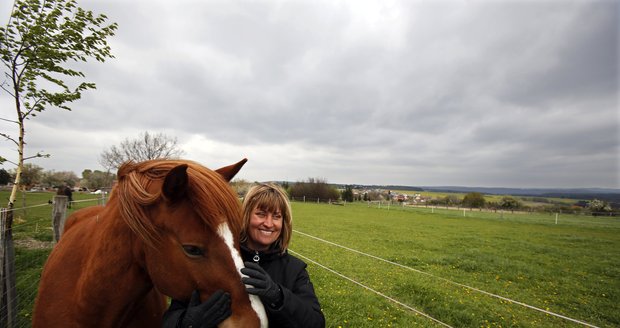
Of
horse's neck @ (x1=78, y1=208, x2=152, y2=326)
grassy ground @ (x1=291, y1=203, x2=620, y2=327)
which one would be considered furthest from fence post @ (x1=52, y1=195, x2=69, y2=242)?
grassy ground @ (x1=291, y1=203, x2=620, y2=327)

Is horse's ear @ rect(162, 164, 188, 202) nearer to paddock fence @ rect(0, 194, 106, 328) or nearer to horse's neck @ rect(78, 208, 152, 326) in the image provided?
horse's neck @ rect(78, 208, 152, 326)

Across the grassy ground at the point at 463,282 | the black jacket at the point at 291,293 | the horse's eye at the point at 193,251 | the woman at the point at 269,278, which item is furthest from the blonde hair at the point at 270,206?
the grassy ground at the point at 463,282

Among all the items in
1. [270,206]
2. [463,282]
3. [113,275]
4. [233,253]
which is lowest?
[463,282]

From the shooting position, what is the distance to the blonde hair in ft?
7.23

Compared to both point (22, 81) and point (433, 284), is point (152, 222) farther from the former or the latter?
point (433, 284)

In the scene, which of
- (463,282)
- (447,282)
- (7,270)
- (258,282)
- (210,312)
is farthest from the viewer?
(463,282)

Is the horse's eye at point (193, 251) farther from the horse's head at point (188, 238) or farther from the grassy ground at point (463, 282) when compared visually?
the grassy ground at point (463, 282)

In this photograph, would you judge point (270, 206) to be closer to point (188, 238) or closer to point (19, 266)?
point (188, 238)

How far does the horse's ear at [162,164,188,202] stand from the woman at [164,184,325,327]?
53cm

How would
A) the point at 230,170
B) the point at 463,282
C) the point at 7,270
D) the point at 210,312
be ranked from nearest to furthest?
the point at 210,312 → the point at 230,170 → the point at 7,270 → the point at 463,282

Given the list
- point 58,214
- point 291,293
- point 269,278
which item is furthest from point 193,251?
point 58,214

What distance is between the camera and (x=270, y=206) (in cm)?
222

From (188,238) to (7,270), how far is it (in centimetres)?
369

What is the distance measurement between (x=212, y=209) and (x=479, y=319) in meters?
Result: 7.00
